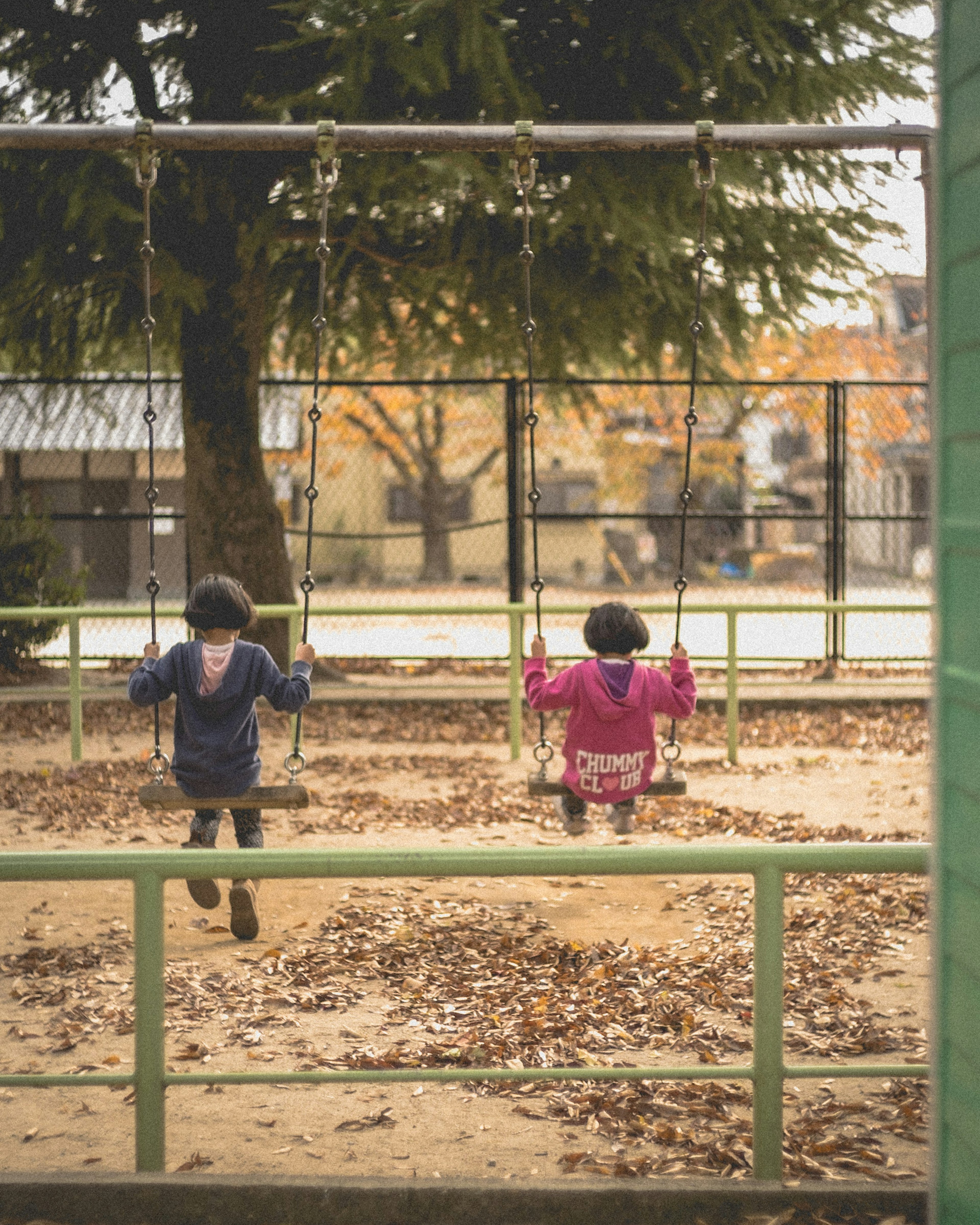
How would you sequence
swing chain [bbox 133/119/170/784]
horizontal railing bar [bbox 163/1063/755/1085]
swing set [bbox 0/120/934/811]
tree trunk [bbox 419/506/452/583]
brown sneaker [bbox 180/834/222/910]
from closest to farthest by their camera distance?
horizontal railing bar [bbox 163/1063/755/1085], brown sneaker [bbox 180/834/222/910], swing chain [bbox 133/119/170/784], swing set [bbox 0/120/934/811], tree trunk [bbox 419/506/452/583]

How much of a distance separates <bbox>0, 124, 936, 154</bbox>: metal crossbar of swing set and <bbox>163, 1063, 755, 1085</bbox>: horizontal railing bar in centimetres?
381

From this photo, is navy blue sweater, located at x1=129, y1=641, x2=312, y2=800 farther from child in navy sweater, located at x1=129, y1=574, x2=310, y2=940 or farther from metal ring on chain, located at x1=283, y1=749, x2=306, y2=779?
metal ring on chain, located at x1=283, y1=749, x2=306, y2=779

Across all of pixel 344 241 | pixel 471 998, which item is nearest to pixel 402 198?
pixel 344 241

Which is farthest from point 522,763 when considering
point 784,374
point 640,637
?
point 784,374

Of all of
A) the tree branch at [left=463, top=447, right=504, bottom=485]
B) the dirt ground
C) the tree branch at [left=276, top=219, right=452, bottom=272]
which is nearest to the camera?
the dirt ground

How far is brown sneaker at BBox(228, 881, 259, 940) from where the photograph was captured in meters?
5.01

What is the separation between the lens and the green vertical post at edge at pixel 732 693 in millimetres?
8758

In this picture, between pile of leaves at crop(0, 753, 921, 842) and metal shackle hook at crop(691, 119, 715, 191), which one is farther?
pile of leaves at crop(0, 753, 921, 842)

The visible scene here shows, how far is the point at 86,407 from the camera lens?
38.4 feet

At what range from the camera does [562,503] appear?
34531 millimetres

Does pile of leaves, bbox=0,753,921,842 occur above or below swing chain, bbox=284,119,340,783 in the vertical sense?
below

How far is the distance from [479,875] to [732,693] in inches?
245

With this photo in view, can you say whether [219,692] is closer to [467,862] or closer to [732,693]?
[467,862]

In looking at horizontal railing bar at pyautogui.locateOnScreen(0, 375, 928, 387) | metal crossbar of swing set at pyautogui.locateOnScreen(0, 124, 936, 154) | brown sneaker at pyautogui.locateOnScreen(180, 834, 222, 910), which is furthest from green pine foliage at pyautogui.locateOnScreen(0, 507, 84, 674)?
brown sneaker at pyautogui.locateOnScreen(180, 834, 222, 910)
